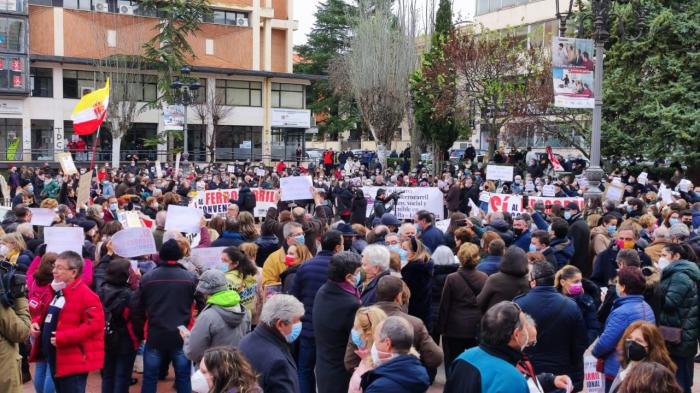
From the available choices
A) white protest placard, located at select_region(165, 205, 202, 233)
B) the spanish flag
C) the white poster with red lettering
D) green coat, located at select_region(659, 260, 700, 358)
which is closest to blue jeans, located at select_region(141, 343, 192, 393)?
A: white protest placard, located at select_region(165, 205, 202, 233)

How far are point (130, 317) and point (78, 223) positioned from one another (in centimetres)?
461

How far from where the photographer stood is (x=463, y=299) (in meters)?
7.83

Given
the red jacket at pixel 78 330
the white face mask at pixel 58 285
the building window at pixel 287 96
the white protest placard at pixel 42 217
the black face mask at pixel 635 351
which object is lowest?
the red jacket at pixel 78 330

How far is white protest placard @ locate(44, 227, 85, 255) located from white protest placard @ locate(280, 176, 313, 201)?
8.01m

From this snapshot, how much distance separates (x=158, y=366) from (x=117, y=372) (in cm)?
49

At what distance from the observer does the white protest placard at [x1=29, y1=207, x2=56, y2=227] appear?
11.8m

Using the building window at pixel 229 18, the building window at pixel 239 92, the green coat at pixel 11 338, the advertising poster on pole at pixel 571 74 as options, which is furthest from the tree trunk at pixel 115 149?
the green coat at pixel 11 338

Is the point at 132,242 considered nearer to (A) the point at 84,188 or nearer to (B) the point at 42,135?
(A) the point at 84,188

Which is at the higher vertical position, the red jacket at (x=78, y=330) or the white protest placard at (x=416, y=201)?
the white protest placard at (x=416, y=201)

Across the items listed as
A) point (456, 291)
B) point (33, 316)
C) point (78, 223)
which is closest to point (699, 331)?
point (456, 291)

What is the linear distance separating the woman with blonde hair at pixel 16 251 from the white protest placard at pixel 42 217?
9.50ft

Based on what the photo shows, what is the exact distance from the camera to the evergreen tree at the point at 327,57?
6550 centimetres

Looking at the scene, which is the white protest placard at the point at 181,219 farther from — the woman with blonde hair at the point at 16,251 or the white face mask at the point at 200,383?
the white face mask at the point at 200,383

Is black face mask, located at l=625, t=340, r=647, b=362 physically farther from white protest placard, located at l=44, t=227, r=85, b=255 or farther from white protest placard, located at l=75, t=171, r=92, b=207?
white protest placard, located at l=75, t=171, r=92, b=207
